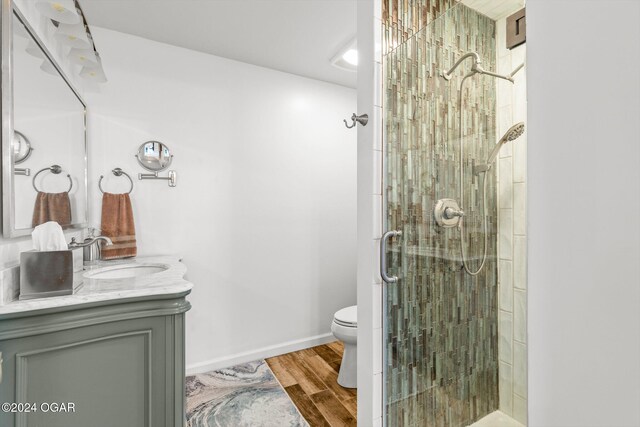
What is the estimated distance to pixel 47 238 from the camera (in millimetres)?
1144

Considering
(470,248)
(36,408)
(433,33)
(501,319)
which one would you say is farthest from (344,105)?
(36,408)

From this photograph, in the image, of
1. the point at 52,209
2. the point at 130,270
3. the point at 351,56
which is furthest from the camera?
the point at 351,56

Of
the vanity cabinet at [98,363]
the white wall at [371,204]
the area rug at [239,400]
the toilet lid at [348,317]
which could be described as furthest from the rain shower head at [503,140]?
the area rug at [239,400]

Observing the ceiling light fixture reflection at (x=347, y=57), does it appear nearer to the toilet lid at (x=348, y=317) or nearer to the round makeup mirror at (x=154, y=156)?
the round makeup mirror at (x=154, y=156)

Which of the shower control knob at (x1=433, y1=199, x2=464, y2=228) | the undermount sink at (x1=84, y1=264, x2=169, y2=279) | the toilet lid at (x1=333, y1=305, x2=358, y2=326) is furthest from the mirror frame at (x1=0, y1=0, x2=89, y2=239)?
the toilet lid at (x1=333, y1=305, x2=358, y2=326)

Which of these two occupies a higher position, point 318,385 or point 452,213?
point 452,213

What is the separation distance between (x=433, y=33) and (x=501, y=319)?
117 centimetres

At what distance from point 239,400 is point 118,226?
4.26ft

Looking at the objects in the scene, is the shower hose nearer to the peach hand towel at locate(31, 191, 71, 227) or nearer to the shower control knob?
the shower control knob

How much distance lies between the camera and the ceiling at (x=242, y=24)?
5.74ft

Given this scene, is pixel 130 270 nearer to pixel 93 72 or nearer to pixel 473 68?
pixel 93 72

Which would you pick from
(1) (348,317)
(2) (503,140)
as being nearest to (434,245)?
(2) (503,140)

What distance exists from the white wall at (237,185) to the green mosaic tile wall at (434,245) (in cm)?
139

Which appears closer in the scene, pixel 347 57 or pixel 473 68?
pixel 473 68
